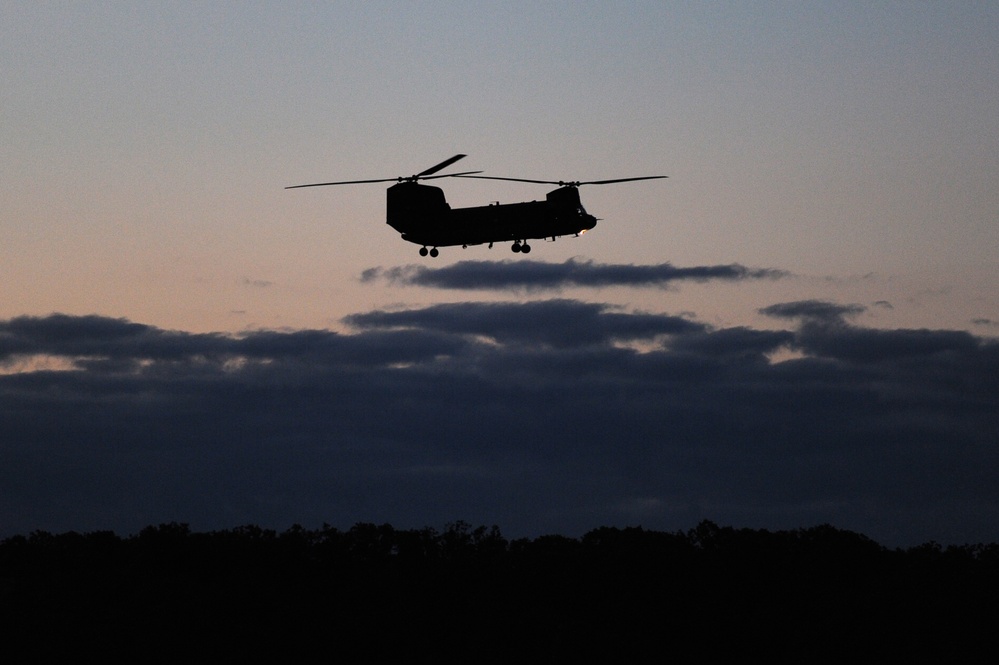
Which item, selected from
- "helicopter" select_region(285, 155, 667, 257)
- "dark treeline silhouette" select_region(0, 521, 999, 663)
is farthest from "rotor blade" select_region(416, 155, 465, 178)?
"dark treeline silhouette" select_region(0, 521, 999, 663)

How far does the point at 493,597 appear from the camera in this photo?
139250 mm

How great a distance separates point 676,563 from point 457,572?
23.1 m

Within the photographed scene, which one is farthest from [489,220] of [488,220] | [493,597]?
[493,597]

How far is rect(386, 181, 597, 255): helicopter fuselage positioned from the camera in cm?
9512

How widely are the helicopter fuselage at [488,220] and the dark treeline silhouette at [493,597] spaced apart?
3943cm

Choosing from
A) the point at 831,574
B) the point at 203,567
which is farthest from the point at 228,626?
the point at 831,574

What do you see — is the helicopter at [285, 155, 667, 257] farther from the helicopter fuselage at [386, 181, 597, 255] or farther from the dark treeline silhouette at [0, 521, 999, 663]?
the dark treeline silhouette at [0, 521, 999, 663]

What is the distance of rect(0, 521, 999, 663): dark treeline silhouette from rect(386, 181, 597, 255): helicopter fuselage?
39427mm

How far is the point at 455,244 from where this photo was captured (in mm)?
96062

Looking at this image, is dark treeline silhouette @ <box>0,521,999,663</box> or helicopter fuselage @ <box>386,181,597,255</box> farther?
dark treeline silhouette @ <box>0,521,999,663</box>

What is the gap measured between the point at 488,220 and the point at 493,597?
179ft

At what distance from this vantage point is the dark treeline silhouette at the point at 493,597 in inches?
4722

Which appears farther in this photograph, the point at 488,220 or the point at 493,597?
the point at 493,597

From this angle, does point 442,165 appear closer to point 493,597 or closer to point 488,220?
point 488,220
